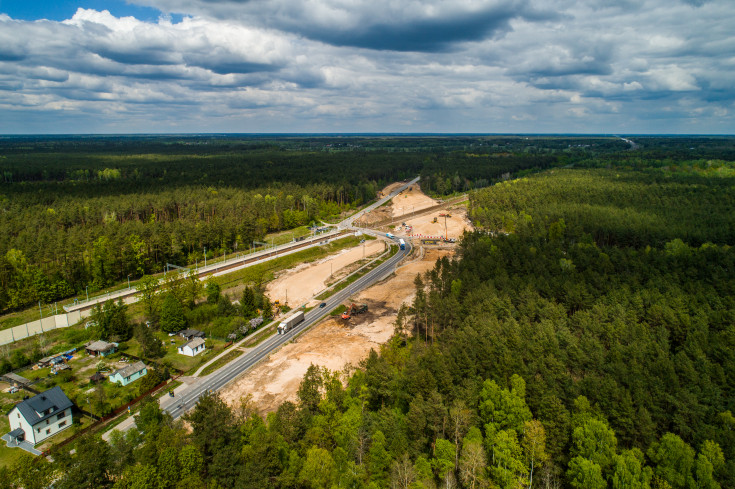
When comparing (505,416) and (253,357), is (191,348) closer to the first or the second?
(253,357)

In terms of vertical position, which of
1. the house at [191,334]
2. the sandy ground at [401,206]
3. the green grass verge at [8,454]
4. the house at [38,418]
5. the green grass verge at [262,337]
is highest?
the sandy ground at [401,206]

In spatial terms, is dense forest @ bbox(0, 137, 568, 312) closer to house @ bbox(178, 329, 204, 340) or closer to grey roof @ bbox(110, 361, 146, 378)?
house @ bbox(178, 329, 204, 340)

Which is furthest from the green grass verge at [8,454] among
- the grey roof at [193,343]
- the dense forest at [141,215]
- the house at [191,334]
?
the dense forest at [141,215]

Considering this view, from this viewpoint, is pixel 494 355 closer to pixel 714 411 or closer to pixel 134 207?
pixel 714 411

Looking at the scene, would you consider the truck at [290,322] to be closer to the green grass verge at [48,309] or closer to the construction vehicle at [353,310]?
the construction vehicle at [353,310]

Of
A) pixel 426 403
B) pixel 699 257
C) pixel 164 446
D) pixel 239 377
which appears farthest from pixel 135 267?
pixel 699 257

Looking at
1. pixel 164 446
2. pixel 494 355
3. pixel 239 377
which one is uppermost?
pixel 494 355
